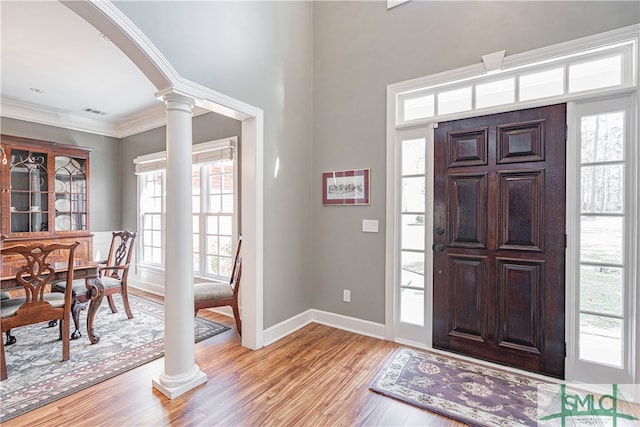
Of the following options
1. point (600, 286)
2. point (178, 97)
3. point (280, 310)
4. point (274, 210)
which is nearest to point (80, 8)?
point (178, 97)

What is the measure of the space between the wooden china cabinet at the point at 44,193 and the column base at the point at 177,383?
12.4 ft

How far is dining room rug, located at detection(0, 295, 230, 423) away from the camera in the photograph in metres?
2.08

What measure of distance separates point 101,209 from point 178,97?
14.1ft

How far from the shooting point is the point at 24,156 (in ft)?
14.2

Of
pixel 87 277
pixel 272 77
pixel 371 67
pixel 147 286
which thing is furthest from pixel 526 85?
pixel 147 286

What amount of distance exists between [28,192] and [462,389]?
19.7 ft

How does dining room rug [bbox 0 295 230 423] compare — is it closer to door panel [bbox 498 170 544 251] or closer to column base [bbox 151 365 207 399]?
column base [bbox 151 365 207 399]

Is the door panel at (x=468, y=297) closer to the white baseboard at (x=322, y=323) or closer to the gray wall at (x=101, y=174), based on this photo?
the white baseboard at (x=322, y=323)

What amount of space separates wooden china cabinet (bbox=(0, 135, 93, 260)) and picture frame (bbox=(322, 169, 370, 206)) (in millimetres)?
4242

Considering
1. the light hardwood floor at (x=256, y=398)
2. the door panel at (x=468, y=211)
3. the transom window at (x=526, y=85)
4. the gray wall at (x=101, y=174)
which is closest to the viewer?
the light hardwood floor at (x=256, y=398)

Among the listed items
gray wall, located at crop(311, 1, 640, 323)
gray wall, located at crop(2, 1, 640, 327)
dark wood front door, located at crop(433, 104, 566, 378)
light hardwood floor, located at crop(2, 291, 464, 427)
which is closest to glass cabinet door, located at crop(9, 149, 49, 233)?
light hardwood floor, located at crop(2, 291, 464, 427)

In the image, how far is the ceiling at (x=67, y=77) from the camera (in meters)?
2.59

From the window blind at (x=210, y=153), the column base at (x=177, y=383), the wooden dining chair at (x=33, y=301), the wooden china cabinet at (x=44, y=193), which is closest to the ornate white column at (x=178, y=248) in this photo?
the column base at (x=177, y=383)

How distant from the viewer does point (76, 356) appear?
262 cm
